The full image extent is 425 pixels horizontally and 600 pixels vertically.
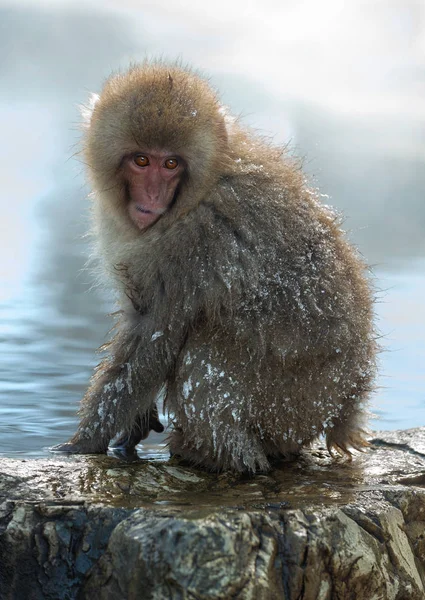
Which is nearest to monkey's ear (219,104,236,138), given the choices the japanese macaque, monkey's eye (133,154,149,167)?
the japanese macaque

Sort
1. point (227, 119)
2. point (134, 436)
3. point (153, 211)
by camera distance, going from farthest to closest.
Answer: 1. point (134, 436)
2. point (227, 119)
3. point (153, 211)

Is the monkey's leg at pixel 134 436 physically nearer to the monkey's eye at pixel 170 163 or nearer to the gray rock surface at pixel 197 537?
the gray rock surface at pixel 197 537

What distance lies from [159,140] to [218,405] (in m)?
1.09

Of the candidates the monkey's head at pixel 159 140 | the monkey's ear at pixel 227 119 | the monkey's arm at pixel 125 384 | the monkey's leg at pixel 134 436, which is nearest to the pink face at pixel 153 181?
the monkey's head at pixel 159 140

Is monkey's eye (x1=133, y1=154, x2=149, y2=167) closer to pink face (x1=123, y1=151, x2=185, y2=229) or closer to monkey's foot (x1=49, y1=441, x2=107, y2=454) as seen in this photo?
pink face (x1=123, y1=151, x2=185, y2=229)

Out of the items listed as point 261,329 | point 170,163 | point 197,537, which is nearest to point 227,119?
point 170,163

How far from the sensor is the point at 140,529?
270cm

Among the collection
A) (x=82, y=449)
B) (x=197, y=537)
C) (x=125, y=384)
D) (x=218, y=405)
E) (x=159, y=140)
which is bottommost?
(x=197, y=537)

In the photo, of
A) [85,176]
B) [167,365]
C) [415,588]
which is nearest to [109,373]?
[167,365]

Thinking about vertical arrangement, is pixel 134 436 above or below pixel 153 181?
below

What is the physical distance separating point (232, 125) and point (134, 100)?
473 millimetres

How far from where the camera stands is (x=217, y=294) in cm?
351

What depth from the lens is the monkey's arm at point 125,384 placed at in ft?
11.8

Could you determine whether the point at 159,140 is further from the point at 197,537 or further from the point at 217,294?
the point at 197,537
